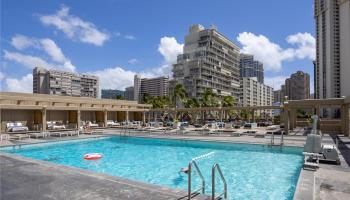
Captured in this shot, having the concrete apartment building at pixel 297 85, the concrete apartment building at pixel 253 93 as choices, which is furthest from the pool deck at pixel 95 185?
the concrete apartment building at pixel 297 85

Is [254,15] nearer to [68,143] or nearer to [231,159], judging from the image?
[231,159]

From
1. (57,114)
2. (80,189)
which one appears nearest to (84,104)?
(57,114)

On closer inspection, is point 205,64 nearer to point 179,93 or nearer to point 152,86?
point 179,93

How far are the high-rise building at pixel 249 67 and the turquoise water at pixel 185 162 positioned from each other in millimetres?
157853

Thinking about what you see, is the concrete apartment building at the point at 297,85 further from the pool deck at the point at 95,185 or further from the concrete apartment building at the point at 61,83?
the pool deck at the point at 95,185

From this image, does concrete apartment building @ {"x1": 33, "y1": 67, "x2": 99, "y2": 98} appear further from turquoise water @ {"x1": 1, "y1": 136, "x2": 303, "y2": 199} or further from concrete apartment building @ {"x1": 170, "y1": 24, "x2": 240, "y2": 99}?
turquoise water @ {"x1": 1, "y1": 136, "x2": 303, "y2": 199}

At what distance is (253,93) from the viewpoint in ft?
393

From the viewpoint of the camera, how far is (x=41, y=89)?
10581 cm

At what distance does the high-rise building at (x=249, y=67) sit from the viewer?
16788 cm

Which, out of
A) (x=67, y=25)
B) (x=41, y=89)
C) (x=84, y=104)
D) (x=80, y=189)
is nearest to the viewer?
(x=80, y=189)

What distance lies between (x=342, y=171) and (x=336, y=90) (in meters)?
93.0

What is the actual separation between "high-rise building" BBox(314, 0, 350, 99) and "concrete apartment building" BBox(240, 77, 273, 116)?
90.3 feet

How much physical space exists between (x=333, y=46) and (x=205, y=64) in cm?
4551

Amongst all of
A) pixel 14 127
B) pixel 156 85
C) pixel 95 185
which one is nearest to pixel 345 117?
pixel 95 185
